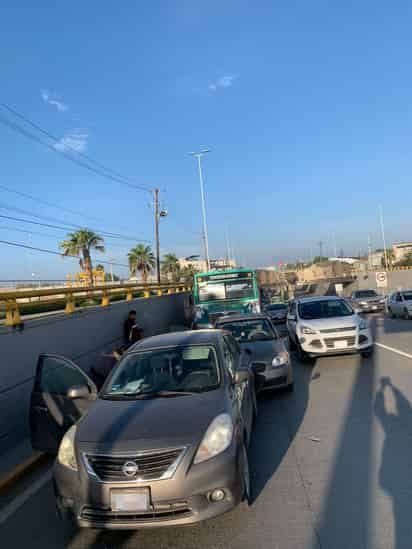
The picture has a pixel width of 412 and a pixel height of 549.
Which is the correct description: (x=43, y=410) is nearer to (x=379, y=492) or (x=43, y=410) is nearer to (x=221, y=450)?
(x=221, y=450)

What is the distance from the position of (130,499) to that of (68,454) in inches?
30.6

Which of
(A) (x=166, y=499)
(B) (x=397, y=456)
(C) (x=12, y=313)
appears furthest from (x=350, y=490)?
(C) (x=12, y=313)

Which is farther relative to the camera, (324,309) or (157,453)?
(324,309)

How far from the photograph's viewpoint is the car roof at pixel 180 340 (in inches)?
208

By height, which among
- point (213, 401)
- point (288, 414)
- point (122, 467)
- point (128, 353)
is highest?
point (128, 353)

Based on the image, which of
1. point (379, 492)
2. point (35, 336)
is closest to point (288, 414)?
point (379, 492)

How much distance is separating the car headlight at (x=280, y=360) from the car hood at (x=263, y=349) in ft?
0.25

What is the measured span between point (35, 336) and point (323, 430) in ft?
16.9

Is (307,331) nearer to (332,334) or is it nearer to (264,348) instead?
(332,334)

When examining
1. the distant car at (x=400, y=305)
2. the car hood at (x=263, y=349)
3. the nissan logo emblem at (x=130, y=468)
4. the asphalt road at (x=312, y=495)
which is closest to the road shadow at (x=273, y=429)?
the asphalt road at (x=312, y=495)

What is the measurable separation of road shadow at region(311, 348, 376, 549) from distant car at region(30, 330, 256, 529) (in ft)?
2.35

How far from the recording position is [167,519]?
3.26 meters

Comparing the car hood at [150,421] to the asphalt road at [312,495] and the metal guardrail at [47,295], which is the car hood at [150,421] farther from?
the metal guardrail at [47,295]

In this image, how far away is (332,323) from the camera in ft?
32.6
